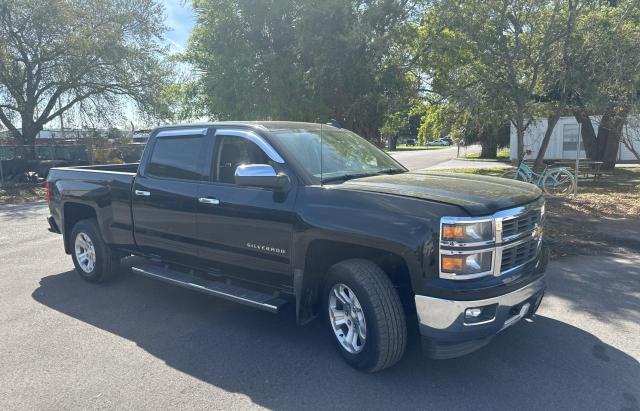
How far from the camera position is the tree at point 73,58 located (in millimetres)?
19047

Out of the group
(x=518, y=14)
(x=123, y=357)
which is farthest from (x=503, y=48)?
(x=123, y=357)

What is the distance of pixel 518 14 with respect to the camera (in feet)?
34.9

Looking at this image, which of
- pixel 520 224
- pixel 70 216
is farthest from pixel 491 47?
pixel 70 216

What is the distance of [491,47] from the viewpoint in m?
10.9

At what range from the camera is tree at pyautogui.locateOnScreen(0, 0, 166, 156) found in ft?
62.5

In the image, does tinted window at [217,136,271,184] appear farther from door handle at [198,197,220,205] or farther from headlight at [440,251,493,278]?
headlight at [440,251,493,278]

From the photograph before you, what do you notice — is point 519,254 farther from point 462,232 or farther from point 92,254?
point 92,254

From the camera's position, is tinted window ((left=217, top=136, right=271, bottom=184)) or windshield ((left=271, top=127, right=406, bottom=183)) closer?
windshield ((left=271, top=127, right=406, bottom=183))

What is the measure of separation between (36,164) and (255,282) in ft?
59.9

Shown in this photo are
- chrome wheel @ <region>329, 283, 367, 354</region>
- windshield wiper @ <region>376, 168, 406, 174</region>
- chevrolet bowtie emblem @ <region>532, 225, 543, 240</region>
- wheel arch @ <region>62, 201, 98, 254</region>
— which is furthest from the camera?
wheel arch @ <region>62, 201, 98, 254</region>

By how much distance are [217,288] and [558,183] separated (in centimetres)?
1124

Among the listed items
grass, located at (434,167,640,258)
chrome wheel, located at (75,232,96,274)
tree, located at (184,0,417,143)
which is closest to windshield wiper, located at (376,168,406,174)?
grass, located at (434,167,640,258)

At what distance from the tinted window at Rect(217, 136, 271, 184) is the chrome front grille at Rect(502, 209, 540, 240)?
85.7 inches

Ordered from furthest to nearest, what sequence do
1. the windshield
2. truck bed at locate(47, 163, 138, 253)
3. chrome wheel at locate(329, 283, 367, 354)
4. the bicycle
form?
the bicycle
truck bed at locate(47, 163, 138, 253)
the windshield
chrome wheel at locate(329, 283, 367, 354)
